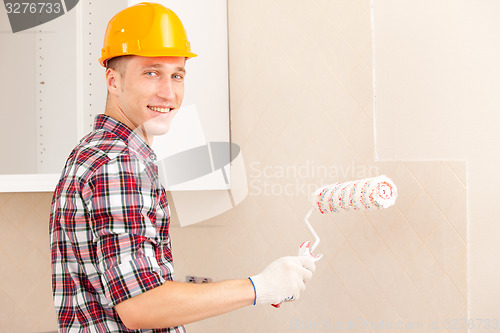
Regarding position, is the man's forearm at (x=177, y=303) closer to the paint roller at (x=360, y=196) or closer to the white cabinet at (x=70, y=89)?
the paint roller at (x=360, y=196)

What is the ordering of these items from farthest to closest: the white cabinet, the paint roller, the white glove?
the white cabinet
the paint roller
the white glove

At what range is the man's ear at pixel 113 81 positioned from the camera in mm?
976

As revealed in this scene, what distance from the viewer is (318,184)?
1.45m

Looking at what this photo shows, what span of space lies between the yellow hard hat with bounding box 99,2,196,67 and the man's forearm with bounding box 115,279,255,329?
45cm

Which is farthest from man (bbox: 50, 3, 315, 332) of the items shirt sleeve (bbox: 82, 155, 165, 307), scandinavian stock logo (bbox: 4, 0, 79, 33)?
scandinavian stock logo (bbox: 4, 0, 79, 33)

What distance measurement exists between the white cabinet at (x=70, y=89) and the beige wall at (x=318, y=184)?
0.08 meters

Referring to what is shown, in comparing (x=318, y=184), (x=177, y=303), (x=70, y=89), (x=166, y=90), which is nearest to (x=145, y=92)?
(x=166, y=90)

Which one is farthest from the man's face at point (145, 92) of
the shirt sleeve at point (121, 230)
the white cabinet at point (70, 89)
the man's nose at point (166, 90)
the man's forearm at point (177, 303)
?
the white cabinet at point (70, 89)

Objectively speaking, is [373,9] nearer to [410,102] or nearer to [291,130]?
[410,102]

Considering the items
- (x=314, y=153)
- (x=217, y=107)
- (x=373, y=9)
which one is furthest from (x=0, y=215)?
(x=373, y=9)

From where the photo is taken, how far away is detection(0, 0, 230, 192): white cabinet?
158 cm

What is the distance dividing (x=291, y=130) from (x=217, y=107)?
28 cm

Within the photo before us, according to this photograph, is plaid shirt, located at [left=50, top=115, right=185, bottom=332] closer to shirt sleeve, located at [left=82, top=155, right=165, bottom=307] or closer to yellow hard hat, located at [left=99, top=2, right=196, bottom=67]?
shirt sleeve, located at [left=82, top=155, right=165, bottom=307]

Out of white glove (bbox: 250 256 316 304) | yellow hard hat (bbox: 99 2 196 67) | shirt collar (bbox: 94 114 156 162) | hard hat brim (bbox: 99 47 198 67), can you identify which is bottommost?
white glove (bbox: 250 256 316 304)
